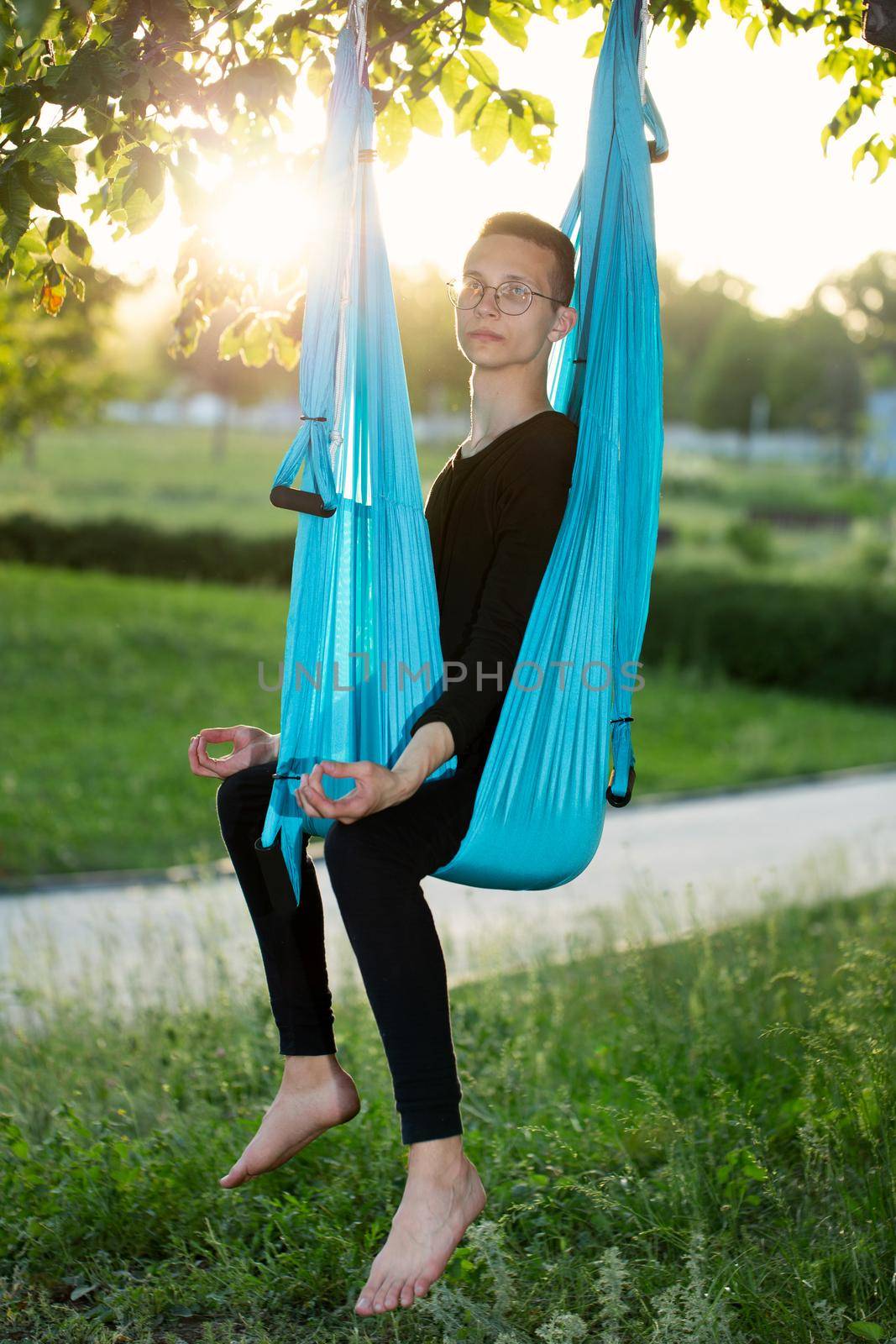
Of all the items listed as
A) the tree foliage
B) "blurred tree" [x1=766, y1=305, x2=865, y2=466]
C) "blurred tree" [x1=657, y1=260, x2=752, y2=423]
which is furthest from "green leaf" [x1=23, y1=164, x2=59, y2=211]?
"blurred tree" [x1=657, y1=260, x2=752, y2=423]

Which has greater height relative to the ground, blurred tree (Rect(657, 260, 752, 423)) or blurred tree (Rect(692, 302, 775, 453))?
blurred tree (Rect(657, 260, 752, 423))

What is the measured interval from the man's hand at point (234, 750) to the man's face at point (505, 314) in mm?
756

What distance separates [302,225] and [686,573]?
11994 millimetres

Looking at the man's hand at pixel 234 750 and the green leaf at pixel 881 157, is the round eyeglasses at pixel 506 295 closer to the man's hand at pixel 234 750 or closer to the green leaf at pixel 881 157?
the man's hand at pixel 234 750

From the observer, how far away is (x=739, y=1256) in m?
2.43

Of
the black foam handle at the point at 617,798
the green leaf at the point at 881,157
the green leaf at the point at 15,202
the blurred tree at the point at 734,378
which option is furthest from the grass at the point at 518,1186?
the blurred tree at the point at 734,378

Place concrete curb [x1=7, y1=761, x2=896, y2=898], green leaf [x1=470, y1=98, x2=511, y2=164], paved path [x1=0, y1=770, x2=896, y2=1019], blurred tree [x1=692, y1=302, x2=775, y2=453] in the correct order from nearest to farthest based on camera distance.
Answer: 1. green leaf [x1=470, y1=98, x2=511, y2=164]
2. paved path [x1=0, y1=770, x2=896, y2=1019]
3. concrete curb [x1=7, y1=761, x2=896, y2=898]
4. blurred tree [x1=692, y1=302, x2=775, y2=453]

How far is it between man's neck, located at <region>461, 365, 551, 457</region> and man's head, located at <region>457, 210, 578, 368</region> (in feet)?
0.07

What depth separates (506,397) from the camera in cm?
237

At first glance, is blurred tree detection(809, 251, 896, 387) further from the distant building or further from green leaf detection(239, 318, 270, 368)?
green leaf detection(239, 318, 270, 368)

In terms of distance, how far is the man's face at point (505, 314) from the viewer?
2336 millimetres

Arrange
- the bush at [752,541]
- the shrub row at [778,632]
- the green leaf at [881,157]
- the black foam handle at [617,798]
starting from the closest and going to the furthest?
the black foam handle at [617,798] → the green leaf at [881,157] → the shrub row at [778,632] → the bush at [752,541]

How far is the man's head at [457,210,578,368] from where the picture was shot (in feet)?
7.67

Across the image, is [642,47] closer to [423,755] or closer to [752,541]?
[423,755]
